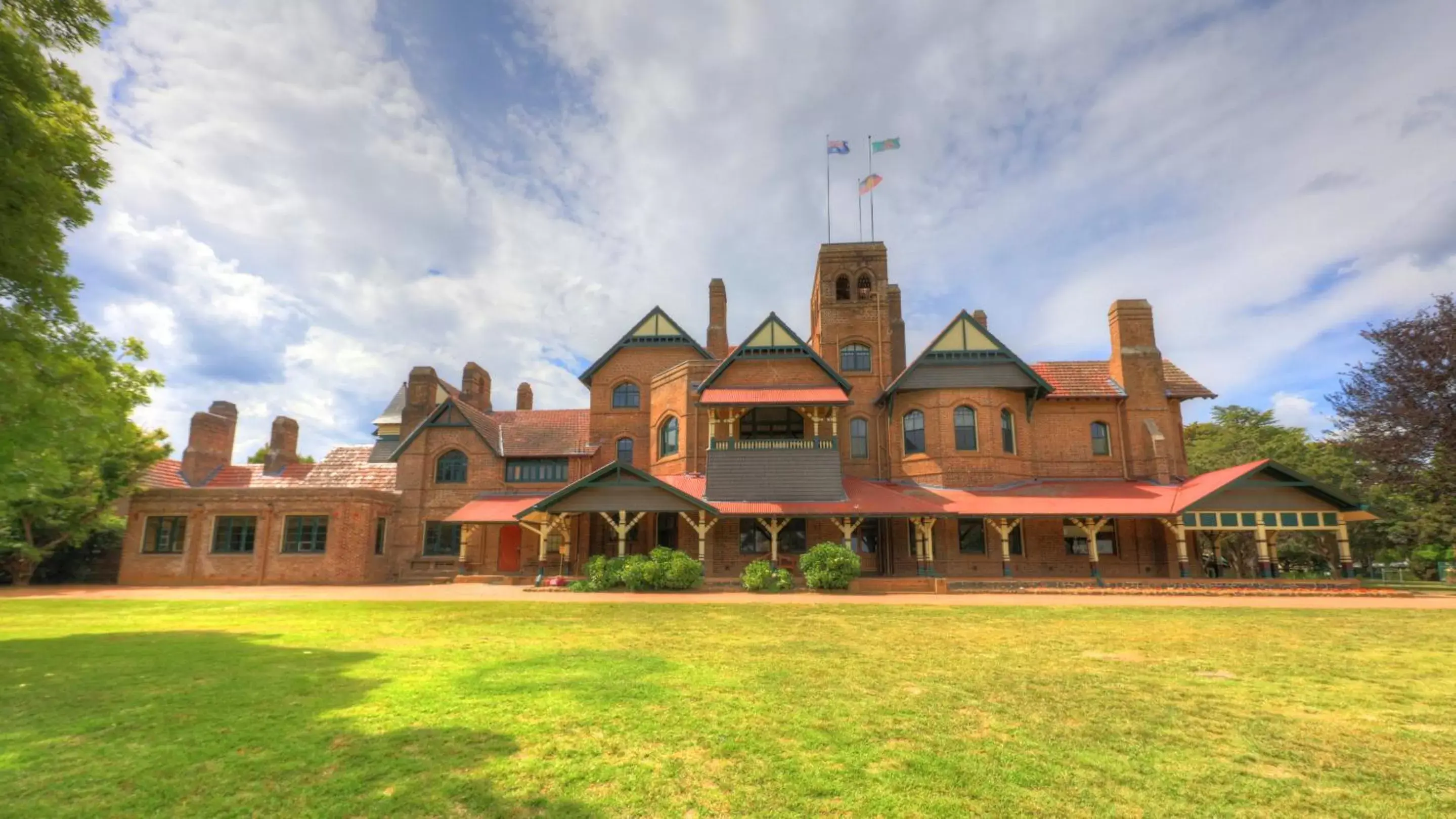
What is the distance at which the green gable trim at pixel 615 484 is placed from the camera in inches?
879

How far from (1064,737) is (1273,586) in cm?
2216

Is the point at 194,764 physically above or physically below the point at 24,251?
below

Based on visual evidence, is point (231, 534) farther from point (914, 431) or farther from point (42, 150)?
point (914, 431)

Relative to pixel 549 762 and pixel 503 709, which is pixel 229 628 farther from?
pixel 549 762

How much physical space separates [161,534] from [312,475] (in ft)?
21.9

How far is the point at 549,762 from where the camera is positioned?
16.1ft

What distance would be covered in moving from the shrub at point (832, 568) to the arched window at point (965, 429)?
786cm

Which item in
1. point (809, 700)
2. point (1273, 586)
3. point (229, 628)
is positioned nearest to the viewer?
point (809, 700)

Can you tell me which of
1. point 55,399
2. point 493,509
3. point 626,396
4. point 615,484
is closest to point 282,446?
point 493,509

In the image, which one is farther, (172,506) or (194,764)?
(172,506)

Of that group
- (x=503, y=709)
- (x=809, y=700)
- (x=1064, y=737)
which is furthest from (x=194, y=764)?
(x=1064, y=737)

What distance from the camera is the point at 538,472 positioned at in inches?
1176

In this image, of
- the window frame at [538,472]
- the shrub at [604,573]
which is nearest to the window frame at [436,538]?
the window frame at [538,472]

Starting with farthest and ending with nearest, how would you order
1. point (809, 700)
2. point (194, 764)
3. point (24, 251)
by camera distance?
point (24, 251), point (809, 700), point (194, 764)
